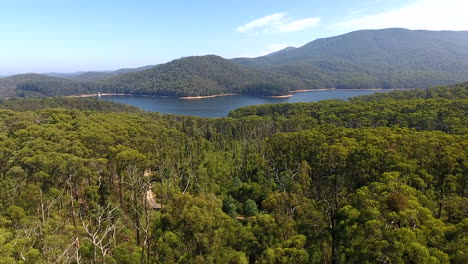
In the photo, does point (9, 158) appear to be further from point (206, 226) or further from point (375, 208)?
point (375, 208)

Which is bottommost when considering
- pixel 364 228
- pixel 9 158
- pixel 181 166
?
pixel 181 166

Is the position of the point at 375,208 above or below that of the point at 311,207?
above

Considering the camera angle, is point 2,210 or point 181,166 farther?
point 181,166

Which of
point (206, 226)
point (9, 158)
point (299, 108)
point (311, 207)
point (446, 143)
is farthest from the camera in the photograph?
point (299, 108)

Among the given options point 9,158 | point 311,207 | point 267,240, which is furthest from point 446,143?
point 9,158

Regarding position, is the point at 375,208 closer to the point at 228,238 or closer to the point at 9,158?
the point at 228,238

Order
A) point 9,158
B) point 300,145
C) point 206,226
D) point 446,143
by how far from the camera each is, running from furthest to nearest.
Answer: point 300,145, point 9,158, point 446,143, point 206,226
